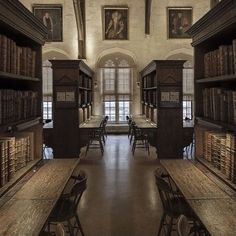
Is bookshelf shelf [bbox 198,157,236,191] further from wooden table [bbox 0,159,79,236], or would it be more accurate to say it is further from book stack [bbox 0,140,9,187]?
book stack [bbox 0,140,9,187]

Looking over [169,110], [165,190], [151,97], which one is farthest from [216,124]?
[151,97]

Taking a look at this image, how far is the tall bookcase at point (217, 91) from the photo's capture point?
9.94ft

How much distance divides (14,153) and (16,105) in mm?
451

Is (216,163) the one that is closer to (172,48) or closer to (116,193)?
(116,193)

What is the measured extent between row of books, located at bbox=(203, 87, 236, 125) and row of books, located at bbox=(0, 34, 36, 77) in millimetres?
1854

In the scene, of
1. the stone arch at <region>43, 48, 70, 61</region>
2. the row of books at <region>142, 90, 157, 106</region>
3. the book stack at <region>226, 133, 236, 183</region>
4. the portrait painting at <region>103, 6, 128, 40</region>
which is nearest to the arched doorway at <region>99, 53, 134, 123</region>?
the portrait painting at <region>103, 6, 128, 40</region>

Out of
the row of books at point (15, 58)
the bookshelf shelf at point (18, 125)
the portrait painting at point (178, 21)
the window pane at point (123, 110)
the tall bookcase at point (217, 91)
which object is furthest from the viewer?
the window pane at point (123, 110)

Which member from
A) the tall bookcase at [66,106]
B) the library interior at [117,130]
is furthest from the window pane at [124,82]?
the tall bookcase at [66,106]

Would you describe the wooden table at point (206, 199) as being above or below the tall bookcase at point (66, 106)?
below

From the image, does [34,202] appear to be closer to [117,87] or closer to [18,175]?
[18,175]

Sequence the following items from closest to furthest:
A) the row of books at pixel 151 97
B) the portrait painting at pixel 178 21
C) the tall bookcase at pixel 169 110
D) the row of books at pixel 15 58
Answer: the row of books at pixel 15 58, the tall bookcase at pixel 169 110, the row of books at pixel 151 97, the portrait painting at pixel 178 21

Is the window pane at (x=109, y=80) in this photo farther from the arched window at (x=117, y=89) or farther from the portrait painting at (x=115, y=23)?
the portrait painting at (x=115, y=23)

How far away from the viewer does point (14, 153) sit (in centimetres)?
329

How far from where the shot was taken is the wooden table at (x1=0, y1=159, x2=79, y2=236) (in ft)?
7.34
